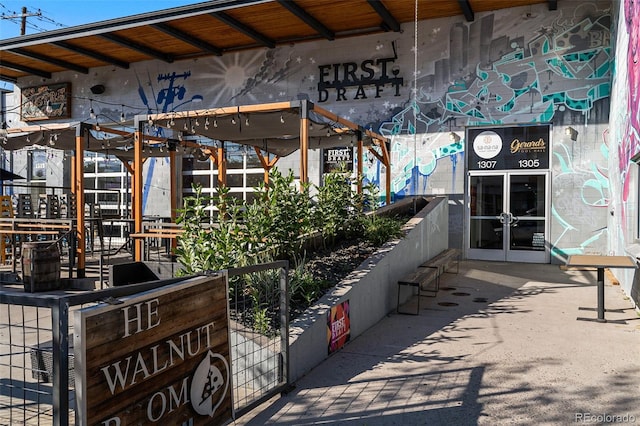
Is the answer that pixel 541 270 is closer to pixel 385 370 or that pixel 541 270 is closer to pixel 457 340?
pixel 457 340

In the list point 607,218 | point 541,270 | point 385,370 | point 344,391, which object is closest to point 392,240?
point 385,370

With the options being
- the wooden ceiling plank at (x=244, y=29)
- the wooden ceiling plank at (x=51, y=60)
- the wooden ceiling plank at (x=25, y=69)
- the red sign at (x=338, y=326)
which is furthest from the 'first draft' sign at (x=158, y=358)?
the wooden ceiling plank at (x=25, y=69)

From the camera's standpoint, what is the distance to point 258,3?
11.6 metres

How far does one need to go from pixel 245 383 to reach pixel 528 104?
406 inches

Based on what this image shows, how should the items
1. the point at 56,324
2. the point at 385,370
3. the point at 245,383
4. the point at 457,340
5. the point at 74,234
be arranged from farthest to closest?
1. the point at 74,234
2. the point at 457,340
3. the point at 385,370
4. the point at 245,383
5. the point at 56,324

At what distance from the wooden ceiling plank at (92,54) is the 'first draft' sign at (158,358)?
14294 millimetres

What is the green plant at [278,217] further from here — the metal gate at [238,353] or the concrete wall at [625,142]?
the concrete wall at [625,142]

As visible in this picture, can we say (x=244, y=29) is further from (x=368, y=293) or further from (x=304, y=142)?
(x=368, y=293)

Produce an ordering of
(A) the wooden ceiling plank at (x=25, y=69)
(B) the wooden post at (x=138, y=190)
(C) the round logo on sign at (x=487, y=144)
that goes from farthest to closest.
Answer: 1. (A) the wooden ceiling plank at (x=25, y=69)
2. (C) the round logo on sign at (x=487, y=144)
3. (B) the wooden post at (x=138, y=190)

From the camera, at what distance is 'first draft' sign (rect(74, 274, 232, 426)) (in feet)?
7.11

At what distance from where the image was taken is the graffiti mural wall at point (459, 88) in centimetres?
1133

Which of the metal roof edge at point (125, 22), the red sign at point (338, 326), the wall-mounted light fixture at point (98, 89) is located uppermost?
the metal roof edge at point (125, 22)

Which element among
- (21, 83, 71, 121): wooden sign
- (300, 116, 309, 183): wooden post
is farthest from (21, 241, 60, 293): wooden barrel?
(21, 83, 71, 121): wooden sign

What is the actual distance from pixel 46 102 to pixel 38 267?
509 inches
